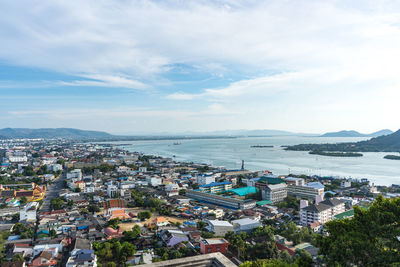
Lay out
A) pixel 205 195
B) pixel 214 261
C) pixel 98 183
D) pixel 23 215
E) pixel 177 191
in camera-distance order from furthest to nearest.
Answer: pixel 98 183, pixel 177 191, pixel 205 195, pixel 23 215, pixel 214 261

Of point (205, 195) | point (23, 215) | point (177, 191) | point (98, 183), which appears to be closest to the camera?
point (23, 215)

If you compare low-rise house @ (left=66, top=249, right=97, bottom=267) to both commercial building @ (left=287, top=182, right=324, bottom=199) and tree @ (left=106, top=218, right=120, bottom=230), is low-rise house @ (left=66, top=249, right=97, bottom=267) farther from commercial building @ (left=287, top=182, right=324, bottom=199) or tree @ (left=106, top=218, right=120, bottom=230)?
commercial building @ (left=287, top=182, right=324, bottom=199)

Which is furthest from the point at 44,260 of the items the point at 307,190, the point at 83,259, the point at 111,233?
the point at 307,190

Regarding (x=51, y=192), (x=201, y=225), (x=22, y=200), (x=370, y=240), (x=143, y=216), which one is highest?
(x=370, y=240)

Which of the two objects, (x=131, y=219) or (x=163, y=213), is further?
(x=163, y=213)

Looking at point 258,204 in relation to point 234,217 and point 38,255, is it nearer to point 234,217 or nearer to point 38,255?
point 234,217

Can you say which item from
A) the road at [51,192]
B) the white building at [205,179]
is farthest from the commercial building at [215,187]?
the road at [51,192]

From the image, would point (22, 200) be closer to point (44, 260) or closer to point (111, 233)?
point (111, 233)

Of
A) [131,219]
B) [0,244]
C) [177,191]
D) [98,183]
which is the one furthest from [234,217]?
[98,183]
